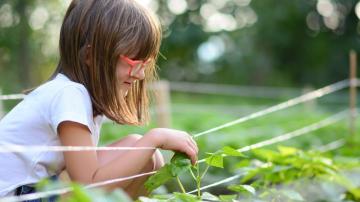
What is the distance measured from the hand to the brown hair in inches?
7.6

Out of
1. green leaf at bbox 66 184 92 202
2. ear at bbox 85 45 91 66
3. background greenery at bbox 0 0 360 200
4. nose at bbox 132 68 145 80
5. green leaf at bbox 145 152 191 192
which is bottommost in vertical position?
green leaf at bbox 145 152 191 192

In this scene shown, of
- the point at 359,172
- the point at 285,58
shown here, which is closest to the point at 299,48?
the point at 285,58

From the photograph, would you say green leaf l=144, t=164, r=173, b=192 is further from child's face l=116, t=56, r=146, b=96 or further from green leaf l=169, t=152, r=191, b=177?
child's face l=116, t=56, r=146, b=96

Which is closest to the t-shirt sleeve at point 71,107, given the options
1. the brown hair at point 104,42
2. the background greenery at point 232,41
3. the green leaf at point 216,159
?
the brown hair at point 104,42

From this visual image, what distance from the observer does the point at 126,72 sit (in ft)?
7.19

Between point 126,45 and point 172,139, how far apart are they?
335 mm

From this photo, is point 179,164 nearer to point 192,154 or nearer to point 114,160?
point 192,154

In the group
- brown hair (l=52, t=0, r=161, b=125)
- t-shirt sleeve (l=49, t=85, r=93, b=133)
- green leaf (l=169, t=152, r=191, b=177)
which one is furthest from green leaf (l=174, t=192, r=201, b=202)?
brown hair (l=52, t=0, r=161, b=125)

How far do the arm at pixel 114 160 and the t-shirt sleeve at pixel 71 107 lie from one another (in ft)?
0.06

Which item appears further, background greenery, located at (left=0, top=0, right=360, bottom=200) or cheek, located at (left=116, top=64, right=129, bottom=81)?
background greenery, located at (left=0, top=0, right=360, bottom=200)

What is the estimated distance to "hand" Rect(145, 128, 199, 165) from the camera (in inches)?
80.1

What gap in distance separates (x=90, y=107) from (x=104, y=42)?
221 mm

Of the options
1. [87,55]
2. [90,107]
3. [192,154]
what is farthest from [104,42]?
[192,154]

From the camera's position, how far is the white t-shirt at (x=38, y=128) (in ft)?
6.57
